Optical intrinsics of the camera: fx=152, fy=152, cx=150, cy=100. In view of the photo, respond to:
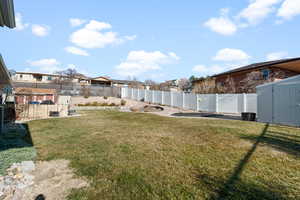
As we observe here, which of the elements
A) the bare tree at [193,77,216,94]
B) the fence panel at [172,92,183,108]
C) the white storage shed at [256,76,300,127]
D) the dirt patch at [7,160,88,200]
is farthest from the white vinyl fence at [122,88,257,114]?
the dirt patch at [7,160,88,200]

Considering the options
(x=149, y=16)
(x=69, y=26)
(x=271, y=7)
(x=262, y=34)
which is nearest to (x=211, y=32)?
(x=262, y=34)

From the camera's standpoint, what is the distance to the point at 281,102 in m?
7.72

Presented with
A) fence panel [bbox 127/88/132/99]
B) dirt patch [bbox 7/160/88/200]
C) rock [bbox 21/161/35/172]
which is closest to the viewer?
dirt patch [bbox 7/160/88/200]

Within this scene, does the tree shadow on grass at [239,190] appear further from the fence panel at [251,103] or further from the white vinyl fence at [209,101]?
the white vinyl fence at [209,101]

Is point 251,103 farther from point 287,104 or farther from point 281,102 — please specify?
point 287,104

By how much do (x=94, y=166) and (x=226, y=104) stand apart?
1285 cm

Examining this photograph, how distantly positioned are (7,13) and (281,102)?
415 inches

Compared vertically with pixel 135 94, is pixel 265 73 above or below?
above

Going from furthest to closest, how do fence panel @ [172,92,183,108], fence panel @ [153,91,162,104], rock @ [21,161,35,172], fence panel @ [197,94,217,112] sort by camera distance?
fence panel @ [153,91,162,104] < fence panel @ [172,92,183,108] < fence panel @ [197,94,217,112] < rock @ [21,161,35,172]

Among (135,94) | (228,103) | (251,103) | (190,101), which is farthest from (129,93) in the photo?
(251,103)

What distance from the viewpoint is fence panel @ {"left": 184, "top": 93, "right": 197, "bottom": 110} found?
15.4 metres

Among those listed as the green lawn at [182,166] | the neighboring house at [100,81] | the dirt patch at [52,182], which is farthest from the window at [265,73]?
the neighboring house at [100,81]

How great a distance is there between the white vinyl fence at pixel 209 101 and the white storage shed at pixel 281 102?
3.09 m

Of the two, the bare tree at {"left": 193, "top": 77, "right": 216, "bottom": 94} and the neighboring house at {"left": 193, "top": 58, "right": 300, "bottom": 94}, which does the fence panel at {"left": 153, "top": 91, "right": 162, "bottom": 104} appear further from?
the bare tree at {"left": 193, "top": 77, "right": 216, "bottom": 94}
